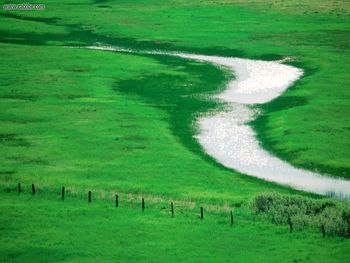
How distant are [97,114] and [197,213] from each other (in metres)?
32.6

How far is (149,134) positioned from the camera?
71.9 metres

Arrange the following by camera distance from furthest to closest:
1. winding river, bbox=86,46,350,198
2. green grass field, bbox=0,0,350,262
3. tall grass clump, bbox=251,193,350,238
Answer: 1. winding river, bbox=86,46,350,198
2. tall grass clump, bbox=251,193,350,238
3. green grass field, bbox=0,0,350,262

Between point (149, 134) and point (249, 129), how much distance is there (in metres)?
11.8

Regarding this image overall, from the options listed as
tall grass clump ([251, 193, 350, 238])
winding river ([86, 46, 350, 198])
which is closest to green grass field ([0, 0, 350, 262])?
tall grass clump ([251, 193, 350, 238])

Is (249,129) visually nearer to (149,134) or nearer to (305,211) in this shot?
(149,134)

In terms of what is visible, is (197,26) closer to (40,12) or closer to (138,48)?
(138,48)

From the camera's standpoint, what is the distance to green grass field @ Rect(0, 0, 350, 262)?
145 ft

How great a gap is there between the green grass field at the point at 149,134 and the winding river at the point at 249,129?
1.59m

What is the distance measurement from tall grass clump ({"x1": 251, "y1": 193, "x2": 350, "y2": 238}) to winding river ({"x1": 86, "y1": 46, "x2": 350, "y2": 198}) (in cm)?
582

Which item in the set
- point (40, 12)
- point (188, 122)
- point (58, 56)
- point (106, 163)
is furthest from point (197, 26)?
point (106, 163)

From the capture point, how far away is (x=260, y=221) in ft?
159

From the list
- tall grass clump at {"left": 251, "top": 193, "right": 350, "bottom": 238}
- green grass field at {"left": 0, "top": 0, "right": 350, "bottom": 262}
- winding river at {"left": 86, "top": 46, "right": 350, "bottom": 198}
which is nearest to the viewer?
green grass field at {"left": 0, "top": 0, "right": 350, "bottom": 262}

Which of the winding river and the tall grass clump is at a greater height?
the winding river

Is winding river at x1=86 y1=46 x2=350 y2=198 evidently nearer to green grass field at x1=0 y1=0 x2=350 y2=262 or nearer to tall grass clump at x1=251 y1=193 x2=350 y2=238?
green grass field at x1=0 y1=0 x2=350 y2=262
